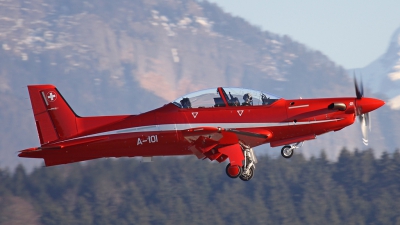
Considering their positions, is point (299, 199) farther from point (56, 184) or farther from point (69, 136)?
point (69, 136)

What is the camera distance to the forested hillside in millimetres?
79500

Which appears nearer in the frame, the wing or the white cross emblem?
the wing

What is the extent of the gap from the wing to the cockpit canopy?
94cm

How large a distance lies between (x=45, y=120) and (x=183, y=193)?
59877mm

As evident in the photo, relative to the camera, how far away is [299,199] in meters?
86.6

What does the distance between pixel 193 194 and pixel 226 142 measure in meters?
61.8

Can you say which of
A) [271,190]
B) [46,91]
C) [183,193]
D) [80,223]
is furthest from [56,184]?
[46,91]

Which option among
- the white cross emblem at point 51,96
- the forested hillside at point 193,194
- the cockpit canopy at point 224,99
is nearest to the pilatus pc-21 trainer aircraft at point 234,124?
the cockpit canopy at point 224,99

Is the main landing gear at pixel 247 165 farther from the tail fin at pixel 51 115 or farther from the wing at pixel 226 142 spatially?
the tail fin at pixel 51 115

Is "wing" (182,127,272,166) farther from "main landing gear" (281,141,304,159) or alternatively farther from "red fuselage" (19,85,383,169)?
"main landing gear" (281,141,304,159)

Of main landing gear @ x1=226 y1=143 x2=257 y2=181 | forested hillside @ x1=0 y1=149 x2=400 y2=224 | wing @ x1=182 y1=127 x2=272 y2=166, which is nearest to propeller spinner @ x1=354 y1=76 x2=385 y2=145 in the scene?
wing @ x1=182 y1=127 x2=272 y2=166

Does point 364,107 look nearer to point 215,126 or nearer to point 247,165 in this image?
point 247,165

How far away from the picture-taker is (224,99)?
2541 centimetres

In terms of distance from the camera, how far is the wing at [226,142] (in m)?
25.1
